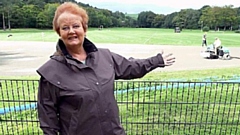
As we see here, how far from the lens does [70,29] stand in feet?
5.43

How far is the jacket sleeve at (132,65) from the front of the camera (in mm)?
1946

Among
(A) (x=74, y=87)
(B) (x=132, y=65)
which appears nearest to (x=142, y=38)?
(B) (x=132, y=65)

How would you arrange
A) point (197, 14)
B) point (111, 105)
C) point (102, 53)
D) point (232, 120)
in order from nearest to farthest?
point (111, 105) → point (102, 53) → point (232, 120) → point (197, 14)

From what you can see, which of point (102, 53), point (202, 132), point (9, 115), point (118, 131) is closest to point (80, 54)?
point (102, 53)

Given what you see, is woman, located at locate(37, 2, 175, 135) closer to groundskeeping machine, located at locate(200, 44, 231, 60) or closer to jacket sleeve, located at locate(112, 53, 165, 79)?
jacket sleeve, located at locate(112, 53, 165, 79)

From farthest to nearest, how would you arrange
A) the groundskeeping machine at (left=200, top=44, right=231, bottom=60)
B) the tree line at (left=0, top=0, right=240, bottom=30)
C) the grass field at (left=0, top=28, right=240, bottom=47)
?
the tree line at (left=0, top=0, right=240, bottom=30) → the grass field at (left=0, top=28, right=240, bottom=47) → the groundskeeping machine at (left=200, top=44, right=231, bottom=60)

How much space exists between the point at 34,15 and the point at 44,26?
3.22m

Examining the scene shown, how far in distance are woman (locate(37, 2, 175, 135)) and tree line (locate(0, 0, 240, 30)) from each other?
52.4 metres

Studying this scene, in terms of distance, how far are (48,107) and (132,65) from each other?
0.65 meters

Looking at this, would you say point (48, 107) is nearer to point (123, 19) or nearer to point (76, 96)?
A: point (76, 96)

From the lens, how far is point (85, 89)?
1.60 m

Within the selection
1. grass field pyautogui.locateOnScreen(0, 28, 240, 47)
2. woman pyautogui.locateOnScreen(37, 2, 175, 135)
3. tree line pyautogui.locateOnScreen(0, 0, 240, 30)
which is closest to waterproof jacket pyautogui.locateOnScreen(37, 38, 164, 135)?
woman pyautogui.locateOnScreen(37, 2, 175, 135)

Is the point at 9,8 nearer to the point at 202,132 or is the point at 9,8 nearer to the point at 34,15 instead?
the point at 34,15

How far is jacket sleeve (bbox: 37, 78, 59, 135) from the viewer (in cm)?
164
